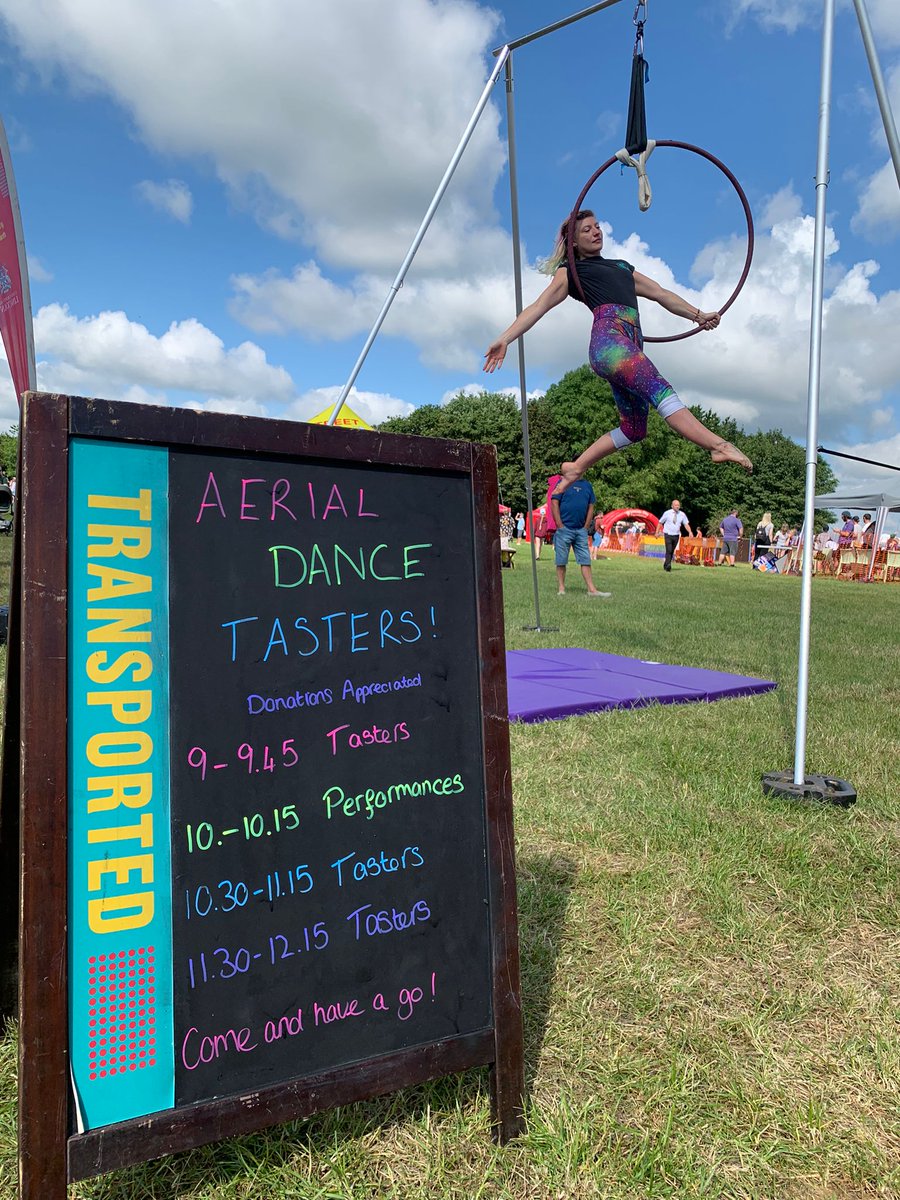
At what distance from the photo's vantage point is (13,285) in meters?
6.41

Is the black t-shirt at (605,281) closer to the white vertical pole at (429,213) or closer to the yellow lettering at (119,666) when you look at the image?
the white vertical pole at (429,213)

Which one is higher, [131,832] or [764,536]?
[764,536]

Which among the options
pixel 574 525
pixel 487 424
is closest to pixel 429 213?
pixel 574 525

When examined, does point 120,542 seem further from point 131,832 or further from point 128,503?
point 131,832

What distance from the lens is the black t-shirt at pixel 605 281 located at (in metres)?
4.42

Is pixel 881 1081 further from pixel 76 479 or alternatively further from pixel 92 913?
pixel 76 479

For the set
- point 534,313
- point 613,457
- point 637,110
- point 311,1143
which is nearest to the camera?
point 311,1143

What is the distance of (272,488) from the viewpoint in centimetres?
149

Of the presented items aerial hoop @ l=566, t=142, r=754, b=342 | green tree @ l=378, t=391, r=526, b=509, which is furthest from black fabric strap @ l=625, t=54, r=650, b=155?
green tree @ l=378, t=391, r=526, b=509

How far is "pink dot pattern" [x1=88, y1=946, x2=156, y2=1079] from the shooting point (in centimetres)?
129

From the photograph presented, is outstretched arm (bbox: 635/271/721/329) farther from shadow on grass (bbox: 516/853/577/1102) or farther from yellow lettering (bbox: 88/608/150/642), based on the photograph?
yellow lettering (bbox: 88/608/150/642)

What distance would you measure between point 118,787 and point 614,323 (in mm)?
3779

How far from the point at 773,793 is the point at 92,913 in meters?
2.75

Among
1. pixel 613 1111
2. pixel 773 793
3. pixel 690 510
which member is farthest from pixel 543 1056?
pixel 690 510
